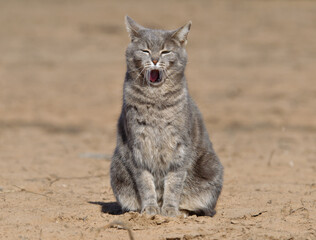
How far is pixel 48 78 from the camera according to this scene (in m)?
13.3

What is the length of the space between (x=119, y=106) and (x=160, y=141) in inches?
288

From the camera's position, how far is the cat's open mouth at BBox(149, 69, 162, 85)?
4859 millimetres


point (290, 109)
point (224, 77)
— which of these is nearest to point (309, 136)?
point (290, 109)

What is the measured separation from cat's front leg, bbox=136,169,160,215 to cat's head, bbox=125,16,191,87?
0.81m

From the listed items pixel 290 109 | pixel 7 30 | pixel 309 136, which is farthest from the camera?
pixel 7 30

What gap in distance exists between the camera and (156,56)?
4.82m

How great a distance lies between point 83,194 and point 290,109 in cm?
650

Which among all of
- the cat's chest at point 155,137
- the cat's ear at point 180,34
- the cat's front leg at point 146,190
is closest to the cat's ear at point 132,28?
the cat's ear at point 180,34

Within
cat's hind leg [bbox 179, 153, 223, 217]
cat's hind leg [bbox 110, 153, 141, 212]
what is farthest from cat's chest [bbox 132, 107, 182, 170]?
cat's hind leg [bbox 179, 153, 223, 217]

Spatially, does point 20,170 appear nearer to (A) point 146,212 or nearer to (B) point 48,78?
(A) point 146,212

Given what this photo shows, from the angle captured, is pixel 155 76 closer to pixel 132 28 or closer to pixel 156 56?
pixel 156 56

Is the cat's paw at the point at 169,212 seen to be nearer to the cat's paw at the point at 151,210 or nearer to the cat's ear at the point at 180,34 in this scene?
the cat's paw at the point at 151,210

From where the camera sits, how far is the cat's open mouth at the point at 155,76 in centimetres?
486

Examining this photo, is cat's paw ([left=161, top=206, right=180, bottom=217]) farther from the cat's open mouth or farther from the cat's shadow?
the cat's open mouth
